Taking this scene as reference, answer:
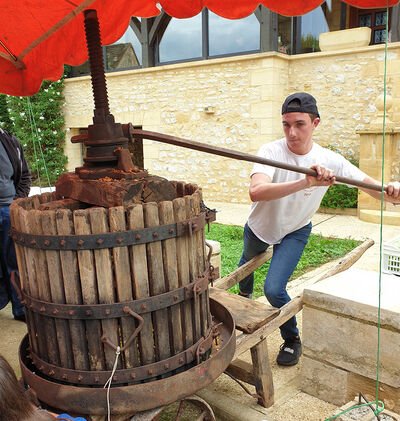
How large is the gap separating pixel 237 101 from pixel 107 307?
8545mm

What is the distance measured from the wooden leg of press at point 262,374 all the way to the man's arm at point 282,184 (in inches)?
34.2

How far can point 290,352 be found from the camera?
2928 millimetres

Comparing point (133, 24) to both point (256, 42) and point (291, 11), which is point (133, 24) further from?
point (291, 11)

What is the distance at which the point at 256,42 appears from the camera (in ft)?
31.1

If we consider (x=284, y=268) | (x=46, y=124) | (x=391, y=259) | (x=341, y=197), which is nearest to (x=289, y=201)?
(x=284, y=268)

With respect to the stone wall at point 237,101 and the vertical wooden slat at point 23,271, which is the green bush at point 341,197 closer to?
the stone wall at point 237,101

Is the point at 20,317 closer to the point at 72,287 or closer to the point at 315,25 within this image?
the point at 72,287

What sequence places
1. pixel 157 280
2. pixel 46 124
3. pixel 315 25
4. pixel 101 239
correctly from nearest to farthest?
pixel 101 239 < pixel 157 280 < pixel 315 25 < pixel 46 124

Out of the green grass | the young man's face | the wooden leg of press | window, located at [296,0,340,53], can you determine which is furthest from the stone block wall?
window, located at [296,0,340,53]

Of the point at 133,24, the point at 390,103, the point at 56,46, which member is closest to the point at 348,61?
the point at 390,103

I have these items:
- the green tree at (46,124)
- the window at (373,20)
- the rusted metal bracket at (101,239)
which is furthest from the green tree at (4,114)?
the rusted metal bracket at (101,239)

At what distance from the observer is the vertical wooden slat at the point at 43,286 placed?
1.66 m

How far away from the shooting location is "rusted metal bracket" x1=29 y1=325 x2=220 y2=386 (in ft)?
5.58

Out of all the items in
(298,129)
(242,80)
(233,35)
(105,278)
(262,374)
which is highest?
(233,35)
